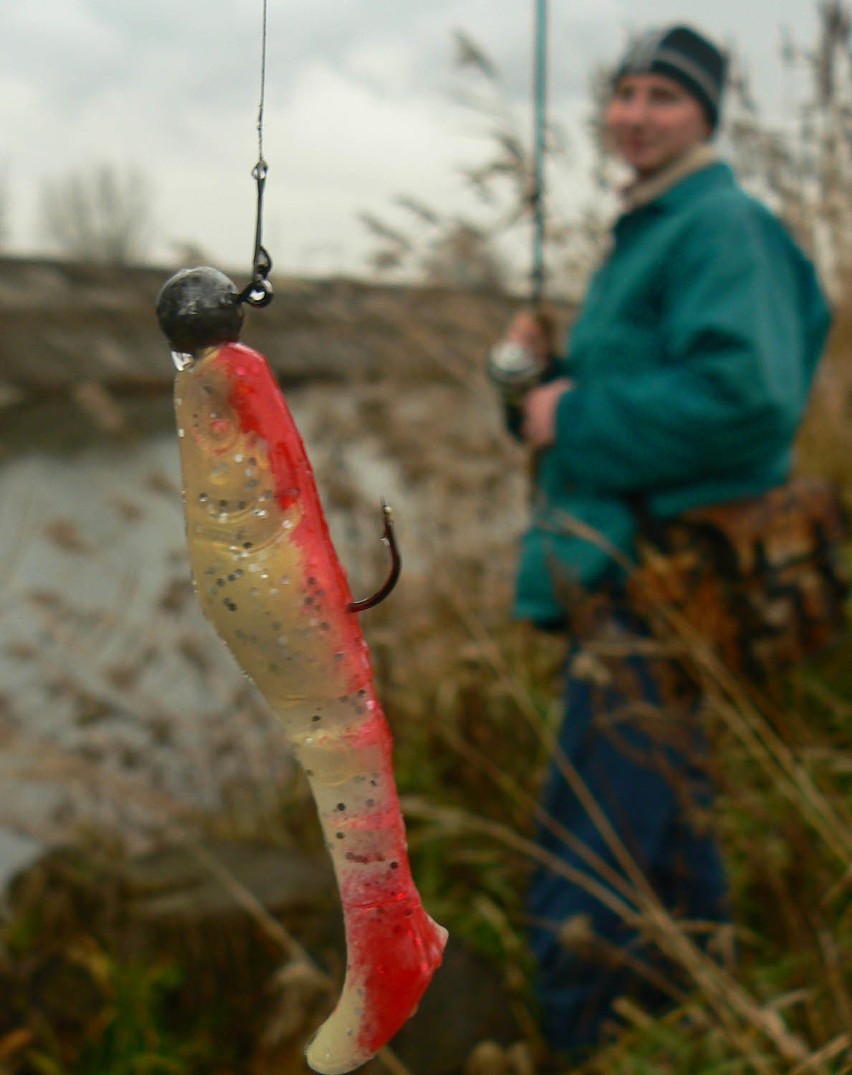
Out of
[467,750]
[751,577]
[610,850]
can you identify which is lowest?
[610,850]

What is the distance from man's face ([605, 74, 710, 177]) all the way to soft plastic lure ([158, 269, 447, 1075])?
166 cm

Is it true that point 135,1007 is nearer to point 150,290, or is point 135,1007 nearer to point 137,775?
point 137,775

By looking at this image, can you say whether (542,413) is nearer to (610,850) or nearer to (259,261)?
(610,850)

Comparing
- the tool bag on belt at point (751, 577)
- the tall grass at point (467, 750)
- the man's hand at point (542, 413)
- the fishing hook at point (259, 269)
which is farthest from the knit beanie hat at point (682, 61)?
the fishing hook at point (259, 269)

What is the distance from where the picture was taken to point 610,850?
2.09 m

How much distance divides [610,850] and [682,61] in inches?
50.3

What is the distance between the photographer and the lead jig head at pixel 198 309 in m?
0.42

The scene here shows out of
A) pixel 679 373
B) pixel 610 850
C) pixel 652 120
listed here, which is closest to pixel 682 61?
pixel 652 120

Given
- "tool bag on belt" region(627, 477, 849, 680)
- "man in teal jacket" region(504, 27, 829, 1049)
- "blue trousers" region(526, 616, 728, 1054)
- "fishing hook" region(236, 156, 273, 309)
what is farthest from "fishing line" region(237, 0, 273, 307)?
"blue trousers" region(526, 616, 728, 1054)

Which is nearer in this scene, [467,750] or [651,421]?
[651,421]

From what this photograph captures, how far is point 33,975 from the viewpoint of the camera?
2305mm

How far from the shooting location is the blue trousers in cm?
202

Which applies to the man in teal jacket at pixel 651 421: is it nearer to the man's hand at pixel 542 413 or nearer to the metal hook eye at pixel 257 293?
the man's hand at pixel 542 413

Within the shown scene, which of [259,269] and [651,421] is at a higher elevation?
[259,269]
